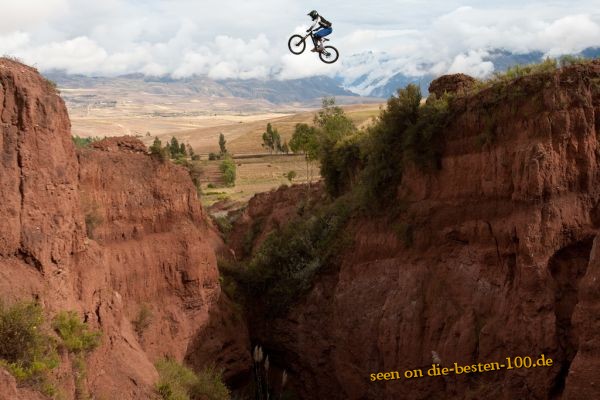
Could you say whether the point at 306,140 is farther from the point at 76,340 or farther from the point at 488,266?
the point at 76,340

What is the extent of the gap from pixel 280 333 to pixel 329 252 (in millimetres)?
4005

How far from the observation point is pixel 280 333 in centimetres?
2681

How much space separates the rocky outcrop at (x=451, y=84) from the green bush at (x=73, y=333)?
1566cm

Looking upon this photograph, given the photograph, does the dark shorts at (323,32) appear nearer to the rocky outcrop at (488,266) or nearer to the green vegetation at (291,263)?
the rocky outcrop at (488,266)

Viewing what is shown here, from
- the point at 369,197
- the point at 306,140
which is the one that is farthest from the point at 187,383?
the point at 306,140

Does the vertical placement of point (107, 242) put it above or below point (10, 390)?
above

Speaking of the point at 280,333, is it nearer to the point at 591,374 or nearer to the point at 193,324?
the point at 193,324

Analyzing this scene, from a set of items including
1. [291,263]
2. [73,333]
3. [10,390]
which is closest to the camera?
[10,390]

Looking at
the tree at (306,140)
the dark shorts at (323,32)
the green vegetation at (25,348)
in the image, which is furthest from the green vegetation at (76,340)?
the tree at (306,140)

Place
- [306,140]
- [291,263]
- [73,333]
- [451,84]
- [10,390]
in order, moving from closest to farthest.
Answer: [10,390], [73,333], [451,84], [291,263], [306,140]

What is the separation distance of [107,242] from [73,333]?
6324mm

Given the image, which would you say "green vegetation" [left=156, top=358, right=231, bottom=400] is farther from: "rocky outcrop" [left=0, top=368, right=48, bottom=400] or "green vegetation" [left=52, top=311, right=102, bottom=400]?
"rocky outcrop" [left=0, top=368, right=48, bottom=400]

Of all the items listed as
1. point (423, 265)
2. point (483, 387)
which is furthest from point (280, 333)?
point (483, 387)

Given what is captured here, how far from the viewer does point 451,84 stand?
24922 millimetres
